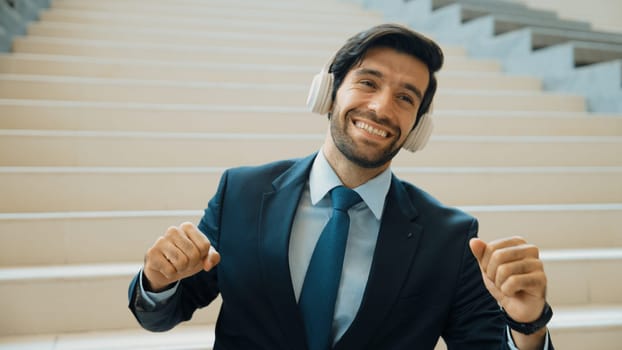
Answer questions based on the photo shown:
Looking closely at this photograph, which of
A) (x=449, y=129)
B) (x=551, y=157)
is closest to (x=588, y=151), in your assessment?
(x=551, y=157)

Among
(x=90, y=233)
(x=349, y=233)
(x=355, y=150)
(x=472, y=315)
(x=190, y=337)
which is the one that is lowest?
(x=190, y=337)

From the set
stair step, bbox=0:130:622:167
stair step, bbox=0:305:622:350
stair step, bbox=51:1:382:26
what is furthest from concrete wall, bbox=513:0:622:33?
stair step, bbox=0:305:622:350

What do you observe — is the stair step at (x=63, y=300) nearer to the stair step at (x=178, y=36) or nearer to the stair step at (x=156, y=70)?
the stair step at (x=156, y=70)

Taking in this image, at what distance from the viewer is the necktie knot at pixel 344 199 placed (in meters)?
1.11

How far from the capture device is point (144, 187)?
78.6 inches

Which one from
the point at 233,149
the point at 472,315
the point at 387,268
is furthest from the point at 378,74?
the point at 233,149

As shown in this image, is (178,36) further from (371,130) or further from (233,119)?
(371,130)

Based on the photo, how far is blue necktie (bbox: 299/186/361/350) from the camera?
3.44ft

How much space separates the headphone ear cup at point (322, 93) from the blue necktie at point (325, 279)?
214 mm

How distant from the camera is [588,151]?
262cm

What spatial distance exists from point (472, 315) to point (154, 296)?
59 centimetres

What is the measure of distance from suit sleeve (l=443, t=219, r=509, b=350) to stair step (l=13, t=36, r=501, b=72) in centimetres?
232

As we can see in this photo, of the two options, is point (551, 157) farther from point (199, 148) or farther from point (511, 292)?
point (511, 292)

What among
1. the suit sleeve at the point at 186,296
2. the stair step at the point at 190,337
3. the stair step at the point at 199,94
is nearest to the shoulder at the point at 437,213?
the suit sleeve at the point at 186,296
